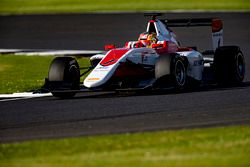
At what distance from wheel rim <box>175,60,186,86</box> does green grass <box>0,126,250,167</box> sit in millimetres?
4486

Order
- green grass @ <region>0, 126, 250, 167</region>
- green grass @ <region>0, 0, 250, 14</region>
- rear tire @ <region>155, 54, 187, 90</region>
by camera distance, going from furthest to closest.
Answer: green grass @ <region>0, 0, 250, 14</region> → rear tire @ <region>155, 54, 187, 90</region> → green grass @ <region>0, 126, 250, 167</region>

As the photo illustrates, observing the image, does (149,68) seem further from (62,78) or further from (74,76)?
(62,78)

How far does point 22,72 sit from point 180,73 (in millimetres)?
6221

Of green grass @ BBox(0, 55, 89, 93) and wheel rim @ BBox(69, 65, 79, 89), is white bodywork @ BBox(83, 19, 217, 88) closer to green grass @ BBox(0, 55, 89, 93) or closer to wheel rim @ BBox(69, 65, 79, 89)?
wheel rim @ BBox(69, 65, 79, 89)

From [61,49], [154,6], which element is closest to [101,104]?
[61,49]

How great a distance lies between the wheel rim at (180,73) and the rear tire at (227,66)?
1085mm

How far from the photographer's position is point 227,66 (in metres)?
17.3

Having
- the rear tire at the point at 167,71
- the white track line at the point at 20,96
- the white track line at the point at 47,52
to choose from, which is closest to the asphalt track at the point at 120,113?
the rear tire at the point at 167,71

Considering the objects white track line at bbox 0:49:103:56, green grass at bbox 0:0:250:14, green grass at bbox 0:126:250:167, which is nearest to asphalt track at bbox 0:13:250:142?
green grass at bbox 0:126:250:167

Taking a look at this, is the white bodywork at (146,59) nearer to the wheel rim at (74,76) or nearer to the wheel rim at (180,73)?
the wheel rim at (180,73)

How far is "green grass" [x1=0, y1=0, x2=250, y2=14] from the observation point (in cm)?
4241

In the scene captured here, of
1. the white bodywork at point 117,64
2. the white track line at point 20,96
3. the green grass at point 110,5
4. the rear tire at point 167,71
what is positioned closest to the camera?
the white bodywork at point 117,64

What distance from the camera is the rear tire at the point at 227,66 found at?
17297 millimetres

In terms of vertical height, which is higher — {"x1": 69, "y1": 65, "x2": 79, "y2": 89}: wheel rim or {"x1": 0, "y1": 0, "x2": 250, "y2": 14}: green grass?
{"x1": 69, "y1": 65, "x2": 79, "y2": 89}: wheel rim
